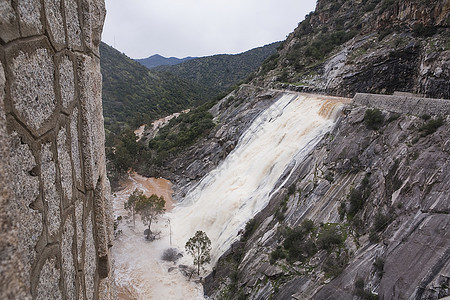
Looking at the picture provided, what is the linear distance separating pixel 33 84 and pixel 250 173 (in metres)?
16.0

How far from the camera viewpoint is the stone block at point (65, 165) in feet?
4.62

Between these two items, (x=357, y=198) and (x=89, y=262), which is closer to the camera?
(x=89, y=262)

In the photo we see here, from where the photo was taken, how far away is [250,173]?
664 inches

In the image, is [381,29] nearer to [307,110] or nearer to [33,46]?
[307,110]

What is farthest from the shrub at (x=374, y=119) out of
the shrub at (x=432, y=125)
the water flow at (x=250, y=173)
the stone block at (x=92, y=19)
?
the stone block at (x=92, y=19)

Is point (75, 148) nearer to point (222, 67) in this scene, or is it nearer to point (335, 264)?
point (335, 264)

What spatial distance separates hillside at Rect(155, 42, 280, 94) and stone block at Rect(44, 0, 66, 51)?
79.5 meters

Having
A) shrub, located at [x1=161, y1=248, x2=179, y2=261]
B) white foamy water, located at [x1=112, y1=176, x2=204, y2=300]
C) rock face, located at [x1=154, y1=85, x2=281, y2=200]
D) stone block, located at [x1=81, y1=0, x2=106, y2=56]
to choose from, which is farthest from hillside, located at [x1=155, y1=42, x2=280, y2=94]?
stone block, located at [x1=81, y1=0, x2=106, y2=56]

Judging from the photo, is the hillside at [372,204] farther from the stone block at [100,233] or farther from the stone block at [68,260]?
the stone block at [68,260]

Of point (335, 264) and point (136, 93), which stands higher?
point (136, 93)

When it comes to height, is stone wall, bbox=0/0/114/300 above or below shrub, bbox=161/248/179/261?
above

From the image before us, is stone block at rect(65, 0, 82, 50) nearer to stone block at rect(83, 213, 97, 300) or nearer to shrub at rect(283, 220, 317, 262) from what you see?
stone block at rect(83, 213, 97, 300)

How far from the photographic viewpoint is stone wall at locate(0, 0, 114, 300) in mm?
890

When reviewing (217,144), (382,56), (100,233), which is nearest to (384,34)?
(382,56)
